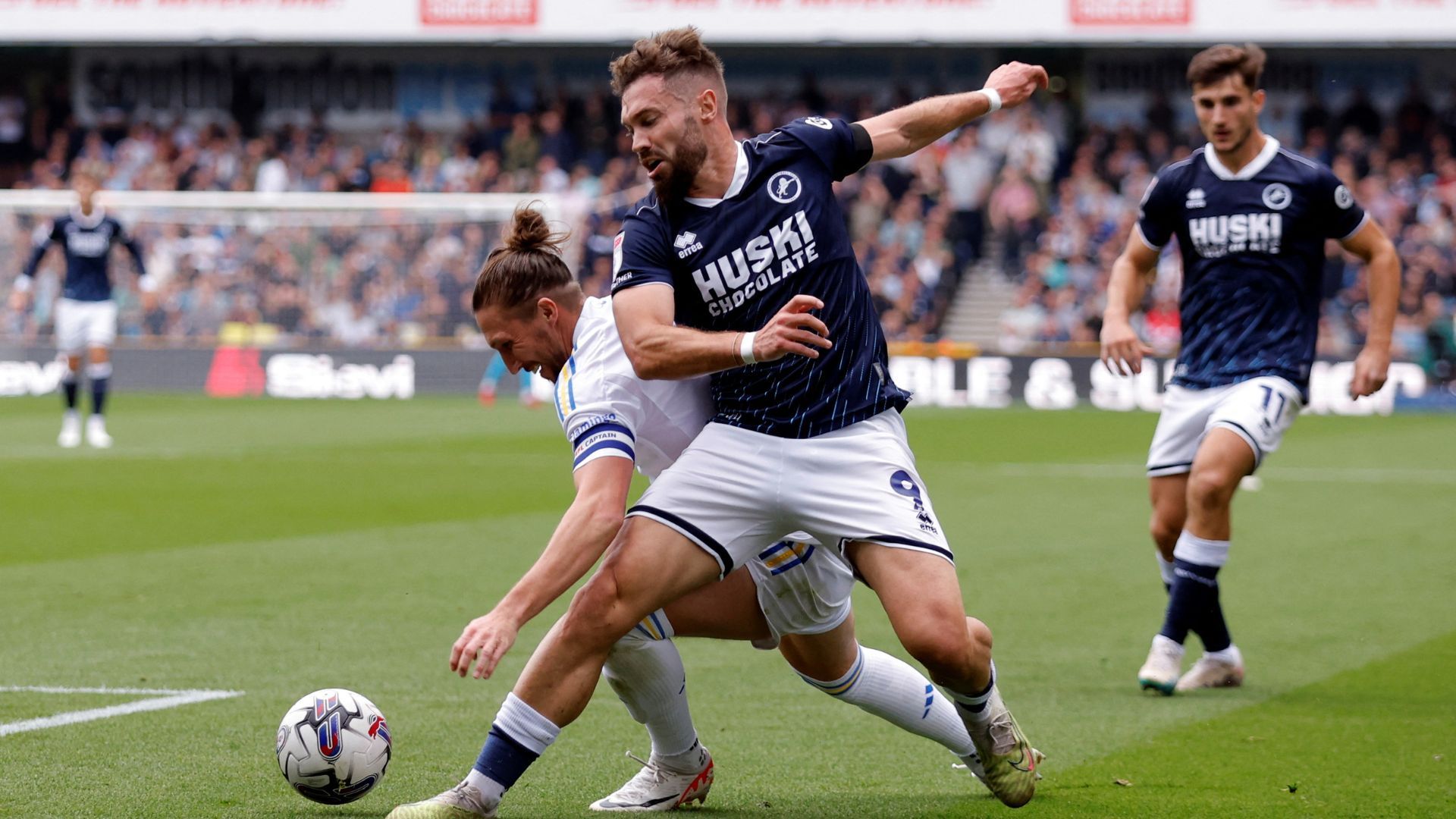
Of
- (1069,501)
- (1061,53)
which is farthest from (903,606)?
(1061,53)

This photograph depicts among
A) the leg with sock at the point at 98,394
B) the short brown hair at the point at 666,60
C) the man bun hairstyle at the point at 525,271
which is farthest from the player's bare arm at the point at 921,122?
the leg with sock at the point at 98,394

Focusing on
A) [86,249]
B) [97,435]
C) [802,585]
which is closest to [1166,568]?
[802,585]

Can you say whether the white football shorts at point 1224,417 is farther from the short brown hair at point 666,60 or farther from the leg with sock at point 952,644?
the short brown hair at point 666,60

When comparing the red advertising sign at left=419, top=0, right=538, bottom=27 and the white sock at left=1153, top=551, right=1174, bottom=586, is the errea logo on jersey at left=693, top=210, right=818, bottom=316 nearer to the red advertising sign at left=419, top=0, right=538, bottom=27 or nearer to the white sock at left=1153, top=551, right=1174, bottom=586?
the white sock at left=1153, top=551, right=1174, bottom=586

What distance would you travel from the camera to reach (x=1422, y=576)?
9.45m

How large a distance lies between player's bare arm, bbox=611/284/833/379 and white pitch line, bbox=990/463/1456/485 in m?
11.2

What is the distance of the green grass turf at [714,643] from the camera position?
192 inches

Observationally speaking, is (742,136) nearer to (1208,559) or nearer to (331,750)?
(1208,559)

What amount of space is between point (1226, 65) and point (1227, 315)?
0.92 metres

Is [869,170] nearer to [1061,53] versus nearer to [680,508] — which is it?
[1061,53]

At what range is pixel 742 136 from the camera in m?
32.1

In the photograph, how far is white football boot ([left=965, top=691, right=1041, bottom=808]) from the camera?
4688 millimetres

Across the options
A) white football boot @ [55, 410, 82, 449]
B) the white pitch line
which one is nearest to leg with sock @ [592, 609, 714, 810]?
the white pitch line

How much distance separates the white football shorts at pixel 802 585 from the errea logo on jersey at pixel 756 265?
64cm
